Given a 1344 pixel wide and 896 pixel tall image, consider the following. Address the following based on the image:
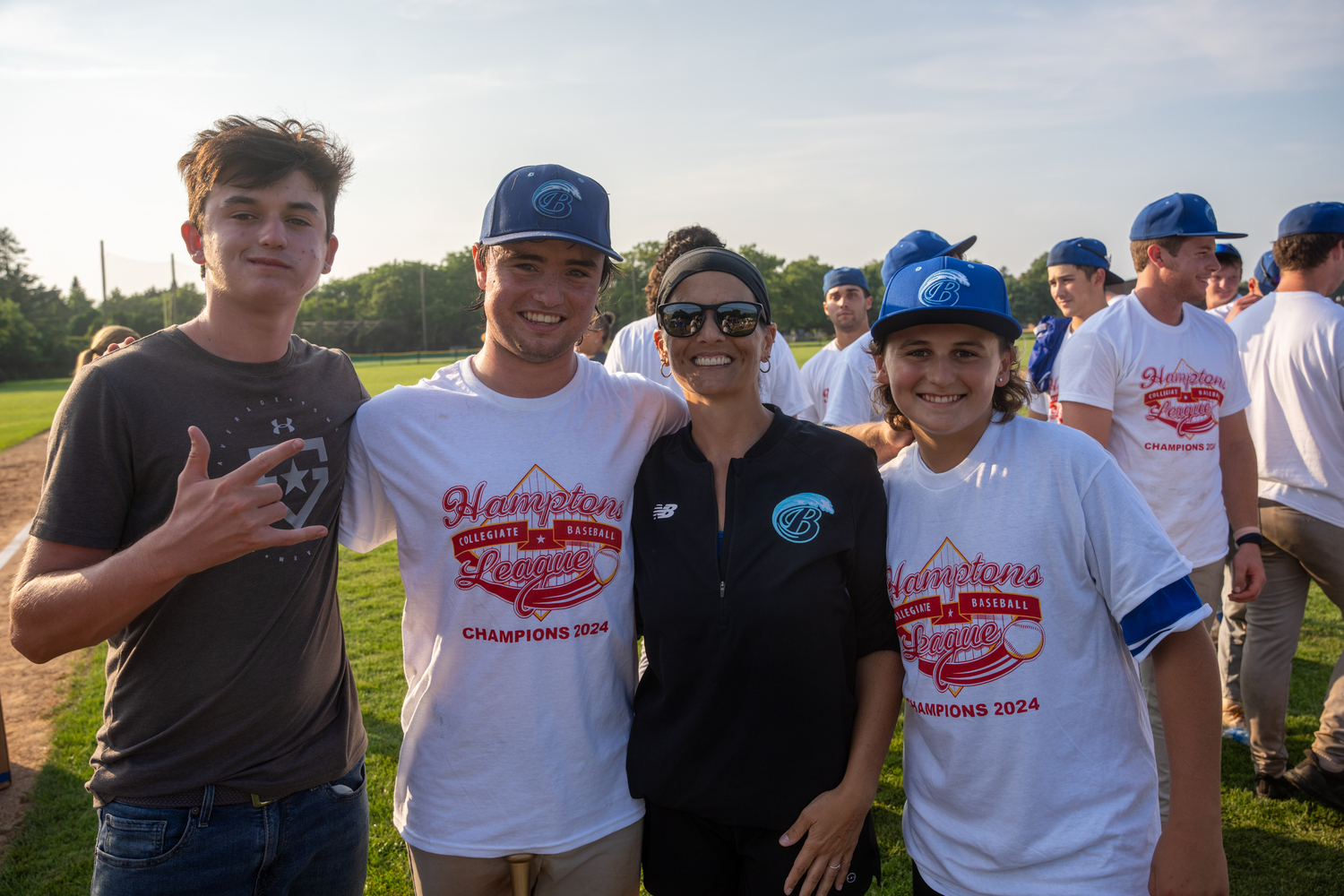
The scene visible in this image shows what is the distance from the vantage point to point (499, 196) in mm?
2494

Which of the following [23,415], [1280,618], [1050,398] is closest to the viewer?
[1280,618]

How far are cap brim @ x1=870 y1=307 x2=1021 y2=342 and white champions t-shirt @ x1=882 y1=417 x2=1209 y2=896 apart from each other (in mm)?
312

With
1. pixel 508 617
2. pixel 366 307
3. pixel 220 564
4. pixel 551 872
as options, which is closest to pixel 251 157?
pixel 220 564

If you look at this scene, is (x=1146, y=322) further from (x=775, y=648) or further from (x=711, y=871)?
(x=711, y=871)

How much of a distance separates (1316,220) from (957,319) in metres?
4.22

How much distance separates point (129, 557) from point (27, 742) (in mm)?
5388

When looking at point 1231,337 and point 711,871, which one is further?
point 1231,337

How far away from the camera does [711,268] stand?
2457mm

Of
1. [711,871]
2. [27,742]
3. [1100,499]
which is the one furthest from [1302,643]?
[27,742]

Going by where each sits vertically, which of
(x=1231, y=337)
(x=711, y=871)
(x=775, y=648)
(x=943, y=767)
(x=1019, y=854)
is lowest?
(x=711, y=871)

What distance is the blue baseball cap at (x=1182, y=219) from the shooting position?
4.21 meters

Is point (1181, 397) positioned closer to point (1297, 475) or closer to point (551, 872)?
point (1297, 475)

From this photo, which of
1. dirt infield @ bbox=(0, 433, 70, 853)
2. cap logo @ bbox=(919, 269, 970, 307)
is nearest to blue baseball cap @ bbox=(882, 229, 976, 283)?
cap logo @ bbox=(919, 269, 970, 307)

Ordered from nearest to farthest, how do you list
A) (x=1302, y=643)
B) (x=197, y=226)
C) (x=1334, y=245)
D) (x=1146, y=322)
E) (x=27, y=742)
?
(x=197, y=226), (x=1146, y=322), (x=1334, y=245), (x=27, y=742), (x=1302, y=643)
